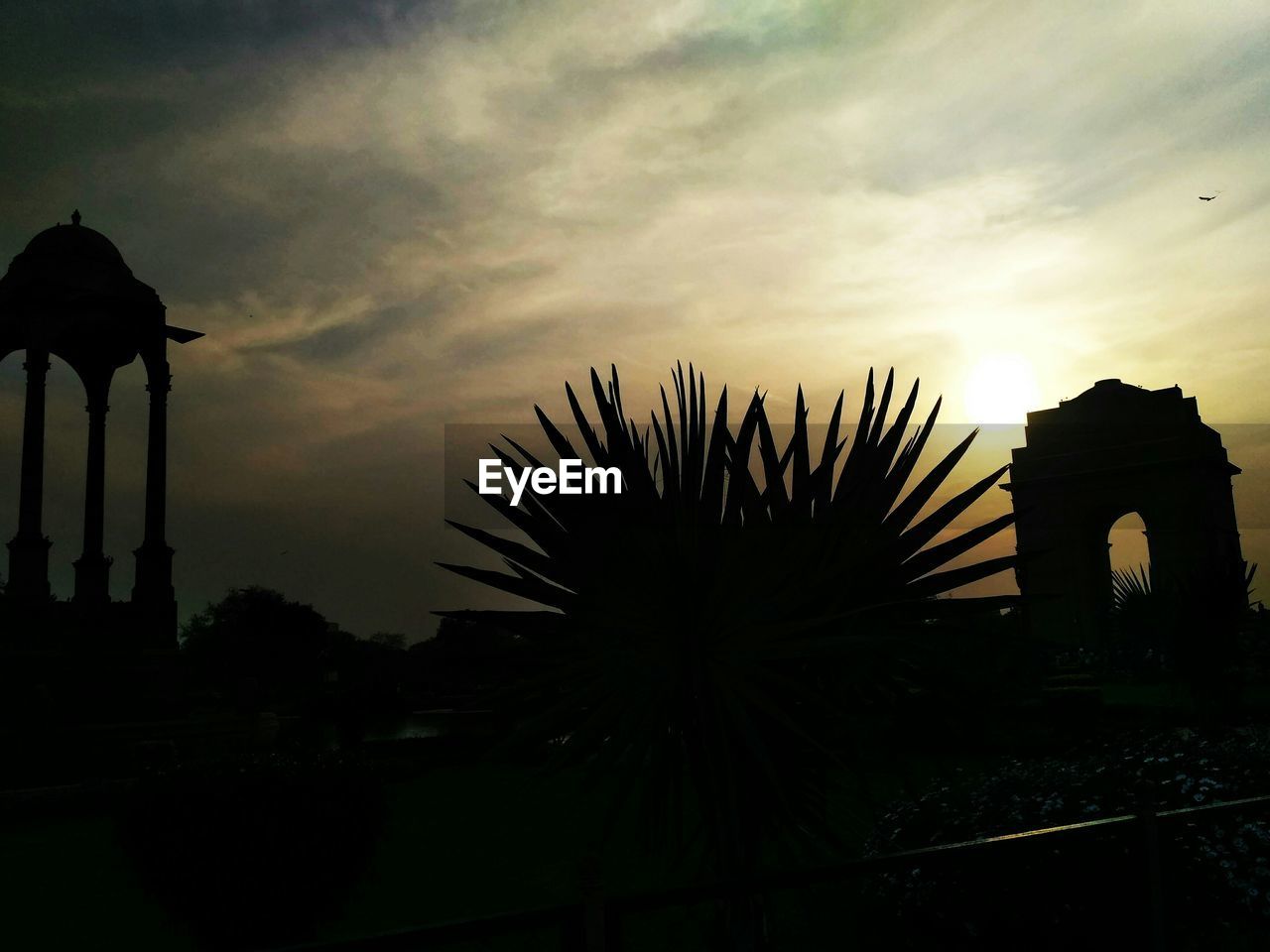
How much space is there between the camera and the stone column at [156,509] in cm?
3086

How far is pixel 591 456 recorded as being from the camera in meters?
5.77

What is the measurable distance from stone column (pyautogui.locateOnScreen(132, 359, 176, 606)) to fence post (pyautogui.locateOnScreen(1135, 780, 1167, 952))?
31242 millimetres

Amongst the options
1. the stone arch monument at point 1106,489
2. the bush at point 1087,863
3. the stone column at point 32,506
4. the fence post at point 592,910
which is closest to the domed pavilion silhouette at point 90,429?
the stone column at point 32,506

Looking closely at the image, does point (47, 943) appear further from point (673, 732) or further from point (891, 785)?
point (891, 785)

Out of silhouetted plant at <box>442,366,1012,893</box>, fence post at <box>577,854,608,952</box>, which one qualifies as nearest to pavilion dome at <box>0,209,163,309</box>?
silhouetted plant at <box>442,366,1012,893</box>

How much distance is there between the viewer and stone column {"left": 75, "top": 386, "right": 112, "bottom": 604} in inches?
1187

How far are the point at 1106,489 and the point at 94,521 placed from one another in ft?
178

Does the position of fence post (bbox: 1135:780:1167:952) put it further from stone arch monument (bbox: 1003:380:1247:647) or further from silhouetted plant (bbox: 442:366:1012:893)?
stone arch monument (bbox: 1003:380:1247:647)

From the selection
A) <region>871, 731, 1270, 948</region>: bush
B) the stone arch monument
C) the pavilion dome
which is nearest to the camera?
<region>871, 731, 1270, 948</region>: bush

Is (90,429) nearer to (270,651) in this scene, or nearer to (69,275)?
(69,275)

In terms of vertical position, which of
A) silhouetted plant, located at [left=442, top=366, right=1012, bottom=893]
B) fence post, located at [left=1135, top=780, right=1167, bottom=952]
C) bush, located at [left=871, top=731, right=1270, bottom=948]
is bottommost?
bush, located at [left=871, top=731, right=1270, bottom=948]

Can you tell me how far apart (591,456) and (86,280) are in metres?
29.6

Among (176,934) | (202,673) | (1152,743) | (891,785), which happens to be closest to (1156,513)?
(891,785)

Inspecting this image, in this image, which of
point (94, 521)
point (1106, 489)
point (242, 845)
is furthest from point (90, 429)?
point (1106, 489)
